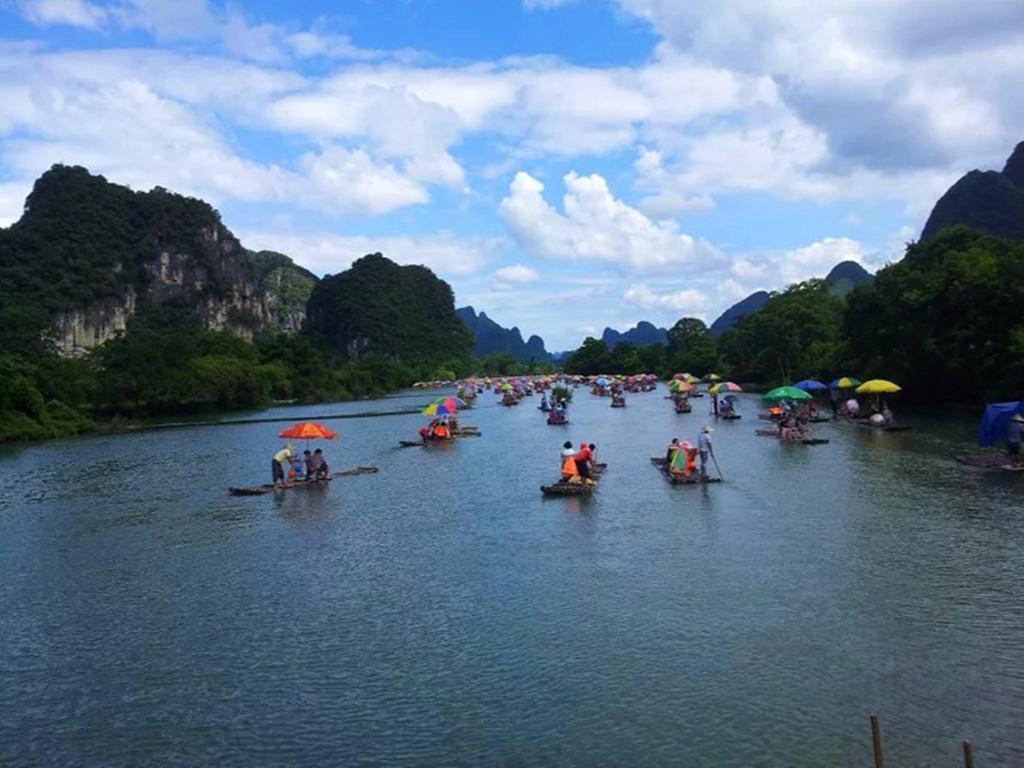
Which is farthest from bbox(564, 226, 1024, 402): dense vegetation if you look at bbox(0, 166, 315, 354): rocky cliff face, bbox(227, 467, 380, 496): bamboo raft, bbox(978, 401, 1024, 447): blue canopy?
bbox(0, 166, 315, 354): rocky cliff face

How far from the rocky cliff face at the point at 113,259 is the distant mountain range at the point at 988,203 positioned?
11660 cm

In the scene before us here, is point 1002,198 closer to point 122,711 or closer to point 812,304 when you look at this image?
point 812,304

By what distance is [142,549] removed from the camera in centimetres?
1903

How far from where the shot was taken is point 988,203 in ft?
403

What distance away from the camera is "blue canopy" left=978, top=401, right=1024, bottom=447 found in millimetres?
24406

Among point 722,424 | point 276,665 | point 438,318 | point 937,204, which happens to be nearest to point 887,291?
point 722,424

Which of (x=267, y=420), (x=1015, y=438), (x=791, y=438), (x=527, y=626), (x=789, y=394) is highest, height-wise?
(x=789, y=394)

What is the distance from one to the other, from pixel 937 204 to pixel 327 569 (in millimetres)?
142817

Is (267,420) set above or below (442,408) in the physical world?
below

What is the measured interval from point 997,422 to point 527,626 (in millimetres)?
18500

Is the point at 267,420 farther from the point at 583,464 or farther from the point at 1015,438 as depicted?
the point at 1015,438

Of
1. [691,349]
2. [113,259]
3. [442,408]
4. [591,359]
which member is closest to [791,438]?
[442,408]

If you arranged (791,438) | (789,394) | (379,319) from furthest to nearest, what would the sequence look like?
1. (379,319)
2. (789,394)
3. (791,438)

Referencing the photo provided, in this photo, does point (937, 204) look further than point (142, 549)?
Yes
